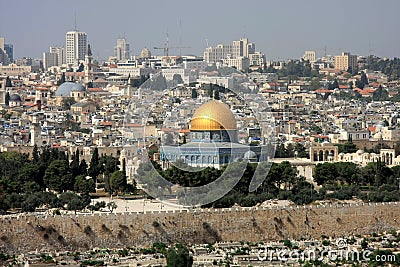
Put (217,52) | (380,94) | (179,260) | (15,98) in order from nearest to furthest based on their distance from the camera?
(179,260), (15,98), (380,94), (217,52)

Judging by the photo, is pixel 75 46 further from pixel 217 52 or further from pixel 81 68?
pixel 217 52

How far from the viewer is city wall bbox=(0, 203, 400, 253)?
2034 centimetres

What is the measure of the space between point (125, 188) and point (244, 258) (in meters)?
8.23

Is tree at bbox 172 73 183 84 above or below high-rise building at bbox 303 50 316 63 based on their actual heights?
below

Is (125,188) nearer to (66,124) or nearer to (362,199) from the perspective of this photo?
(362,199)

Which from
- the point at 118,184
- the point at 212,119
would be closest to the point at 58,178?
the point at 118,184

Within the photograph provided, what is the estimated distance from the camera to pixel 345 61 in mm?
Result: 99312

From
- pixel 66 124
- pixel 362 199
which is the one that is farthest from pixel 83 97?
pixel 362 199

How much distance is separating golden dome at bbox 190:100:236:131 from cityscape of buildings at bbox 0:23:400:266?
31 mm

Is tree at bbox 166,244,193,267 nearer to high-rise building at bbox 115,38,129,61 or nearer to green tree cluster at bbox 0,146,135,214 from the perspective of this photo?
green tree cluster at bbox 0,146,135,214

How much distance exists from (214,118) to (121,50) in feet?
300

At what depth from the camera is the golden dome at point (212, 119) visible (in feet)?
102

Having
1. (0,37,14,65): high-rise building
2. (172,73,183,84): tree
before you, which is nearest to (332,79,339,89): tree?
(172,73,183,84): tree

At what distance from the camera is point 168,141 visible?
36969 millimetres
